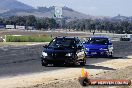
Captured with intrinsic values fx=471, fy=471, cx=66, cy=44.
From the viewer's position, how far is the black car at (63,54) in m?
23.4

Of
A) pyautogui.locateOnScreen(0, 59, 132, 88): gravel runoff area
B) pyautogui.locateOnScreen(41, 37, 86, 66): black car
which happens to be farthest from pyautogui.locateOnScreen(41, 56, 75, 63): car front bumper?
pyautogui.locateOnScreen(0, 59, 132, 88): gravel runoff area

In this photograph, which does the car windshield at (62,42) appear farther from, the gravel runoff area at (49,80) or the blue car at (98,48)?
the blue car at (98,48)

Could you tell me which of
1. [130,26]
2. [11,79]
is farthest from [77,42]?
[130,26]

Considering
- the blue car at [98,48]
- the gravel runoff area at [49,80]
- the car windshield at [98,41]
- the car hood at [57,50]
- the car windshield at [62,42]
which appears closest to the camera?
the gravel runoff area at [49,80]

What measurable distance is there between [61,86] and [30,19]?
608 feet

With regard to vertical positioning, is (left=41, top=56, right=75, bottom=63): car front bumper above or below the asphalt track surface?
above

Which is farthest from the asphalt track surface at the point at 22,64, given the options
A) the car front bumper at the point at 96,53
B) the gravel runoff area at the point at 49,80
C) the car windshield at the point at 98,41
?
the car windshield at the point at 98,41

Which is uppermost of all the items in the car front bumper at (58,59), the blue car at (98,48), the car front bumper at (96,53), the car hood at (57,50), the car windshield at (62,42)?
the car windshield at (62,42)

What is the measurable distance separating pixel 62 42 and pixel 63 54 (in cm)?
145

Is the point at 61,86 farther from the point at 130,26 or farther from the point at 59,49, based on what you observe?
the point at 130,26

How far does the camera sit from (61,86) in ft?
49.1

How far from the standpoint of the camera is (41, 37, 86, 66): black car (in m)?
23.4

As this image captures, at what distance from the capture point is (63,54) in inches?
926

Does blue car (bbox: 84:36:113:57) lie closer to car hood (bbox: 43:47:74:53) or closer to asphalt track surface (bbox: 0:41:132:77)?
asphalt track surface (bbox: 0:41:132:77)
